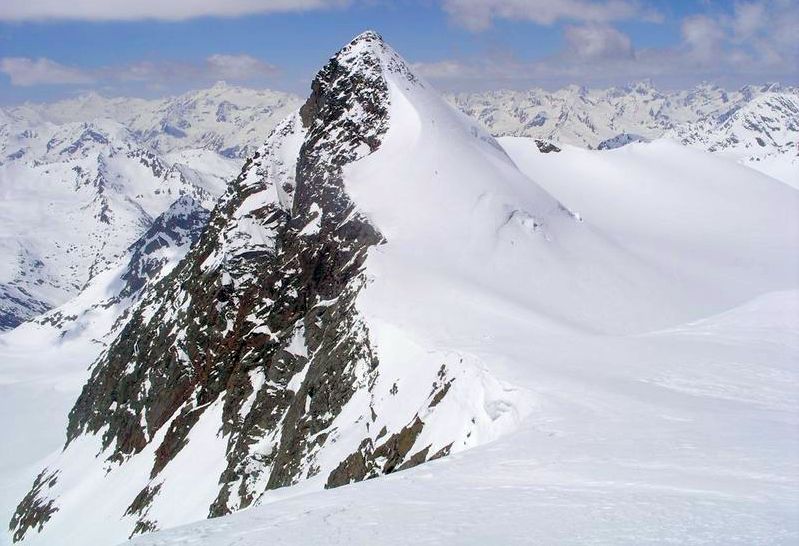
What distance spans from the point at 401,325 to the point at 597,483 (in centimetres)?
2852

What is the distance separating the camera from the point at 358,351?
44.8 meters

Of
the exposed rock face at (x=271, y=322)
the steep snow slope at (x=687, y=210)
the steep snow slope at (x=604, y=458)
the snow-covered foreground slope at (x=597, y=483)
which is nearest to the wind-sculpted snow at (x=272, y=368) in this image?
the exposed rock face at (x=271, y=322)

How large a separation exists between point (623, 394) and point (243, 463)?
40.6 meters

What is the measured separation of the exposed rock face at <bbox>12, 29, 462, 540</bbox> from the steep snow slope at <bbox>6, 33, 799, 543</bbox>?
32 centimetres

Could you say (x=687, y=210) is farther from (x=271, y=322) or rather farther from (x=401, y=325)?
(x=401, y=325)

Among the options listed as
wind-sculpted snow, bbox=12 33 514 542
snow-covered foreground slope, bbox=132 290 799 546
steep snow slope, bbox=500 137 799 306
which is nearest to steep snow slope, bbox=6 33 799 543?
snow-covered foreground slope, bbox=132 290 799 546

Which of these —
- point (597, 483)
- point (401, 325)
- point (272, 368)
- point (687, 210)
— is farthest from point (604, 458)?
point (687, 210)

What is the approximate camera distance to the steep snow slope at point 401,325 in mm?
24125

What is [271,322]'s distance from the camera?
236ft

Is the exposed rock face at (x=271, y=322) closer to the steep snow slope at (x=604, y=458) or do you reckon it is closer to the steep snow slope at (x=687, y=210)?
the steep snow slope at (x=604, y=458)

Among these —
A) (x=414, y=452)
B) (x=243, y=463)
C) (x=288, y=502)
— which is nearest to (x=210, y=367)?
(x=243, y=463)

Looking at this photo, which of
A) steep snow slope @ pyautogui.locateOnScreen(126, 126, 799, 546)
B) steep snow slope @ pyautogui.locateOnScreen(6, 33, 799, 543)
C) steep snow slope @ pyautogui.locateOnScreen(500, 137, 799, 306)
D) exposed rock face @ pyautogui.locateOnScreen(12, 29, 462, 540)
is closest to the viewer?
steep snow slope @ pyautogui.locateOnScreen(126, 126, 799, 546)

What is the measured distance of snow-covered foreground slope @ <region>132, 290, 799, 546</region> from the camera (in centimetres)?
1152

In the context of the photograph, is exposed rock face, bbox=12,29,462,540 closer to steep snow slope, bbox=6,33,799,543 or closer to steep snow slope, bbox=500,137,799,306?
steep snow slope, bbox=6,33,799,543
